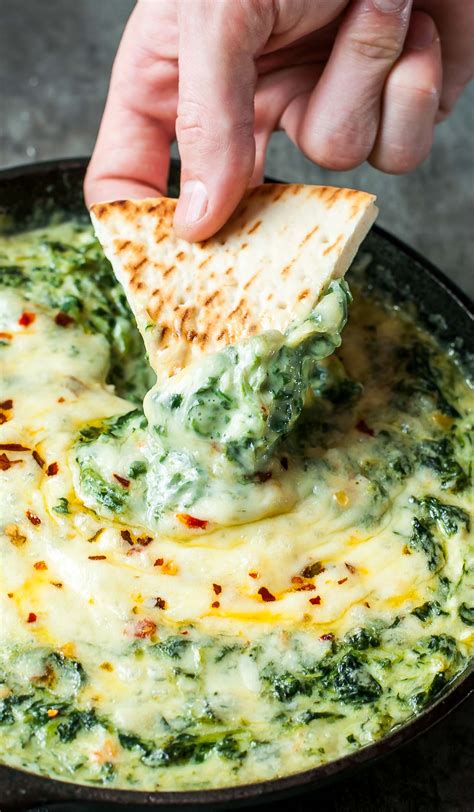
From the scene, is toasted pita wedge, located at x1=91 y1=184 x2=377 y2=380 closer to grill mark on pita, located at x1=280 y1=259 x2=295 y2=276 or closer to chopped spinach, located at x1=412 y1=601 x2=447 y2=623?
grill mark on pita, located at x1=280 y1=259 x2=295 y2=276

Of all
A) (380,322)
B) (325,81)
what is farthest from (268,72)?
(380,322)

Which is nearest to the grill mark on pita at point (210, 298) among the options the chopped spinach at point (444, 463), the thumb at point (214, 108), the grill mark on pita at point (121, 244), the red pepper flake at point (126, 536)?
the thumb at point (214, 108)

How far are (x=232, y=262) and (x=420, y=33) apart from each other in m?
1.32

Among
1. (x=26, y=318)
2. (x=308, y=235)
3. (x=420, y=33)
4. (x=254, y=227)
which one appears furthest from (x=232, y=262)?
(x=420, y=33)

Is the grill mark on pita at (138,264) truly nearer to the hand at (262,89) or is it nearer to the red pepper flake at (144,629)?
the hand at (262,89)

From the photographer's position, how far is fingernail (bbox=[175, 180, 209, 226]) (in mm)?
3615

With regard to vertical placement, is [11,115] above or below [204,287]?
below

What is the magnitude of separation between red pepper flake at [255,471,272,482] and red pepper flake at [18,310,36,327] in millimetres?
1172

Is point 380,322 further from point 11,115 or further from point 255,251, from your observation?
point 11,115

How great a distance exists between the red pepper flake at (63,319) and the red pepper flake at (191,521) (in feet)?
3.50

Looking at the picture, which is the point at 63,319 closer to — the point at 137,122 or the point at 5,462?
the point at 5,462

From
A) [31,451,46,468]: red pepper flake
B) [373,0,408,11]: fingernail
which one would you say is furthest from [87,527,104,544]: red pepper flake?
[373,0,408,11]: fingernail

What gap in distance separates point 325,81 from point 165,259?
110 cm

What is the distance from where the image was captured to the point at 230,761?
2.85 metres
